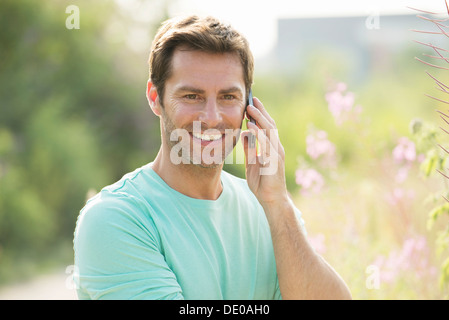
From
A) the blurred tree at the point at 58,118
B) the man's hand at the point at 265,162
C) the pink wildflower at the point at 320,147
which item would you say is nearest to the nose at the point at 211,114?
the man's hand at the point at 265,162

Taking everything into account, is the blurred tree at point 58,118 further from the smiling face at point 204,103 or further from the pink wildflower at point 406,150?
the smiling face at point 204,103

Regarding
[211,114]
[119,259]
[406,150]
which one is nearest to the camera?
[119,259]

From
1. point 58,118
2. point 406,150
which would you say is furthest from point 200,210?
point 58,118

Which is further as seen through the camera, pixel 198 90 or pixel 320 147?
pixel 320 147

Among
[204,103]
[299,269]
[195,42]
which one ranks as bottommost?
[299,269]

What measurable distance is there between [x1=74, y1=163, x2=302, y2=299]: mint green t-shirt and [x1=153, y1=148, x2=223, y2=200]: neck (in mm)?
51

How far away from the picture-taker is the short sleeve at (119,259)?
6.41 ft

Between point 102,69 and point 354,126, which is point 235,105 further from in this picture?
point 102,69

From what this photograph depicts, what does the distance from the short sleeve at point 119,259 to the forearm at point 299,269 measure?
0.44 metres

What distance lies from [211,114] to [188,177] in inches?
11.8

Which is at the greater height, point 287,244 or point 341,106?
point 341,106

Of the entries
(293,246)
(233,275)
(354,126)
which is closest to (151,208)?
(233,275)

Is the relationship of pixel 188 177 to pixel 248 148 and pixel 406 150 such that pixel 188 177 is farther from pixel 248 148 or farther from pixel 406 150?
pixel 406 150

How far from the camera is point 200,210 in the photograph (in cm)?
229
